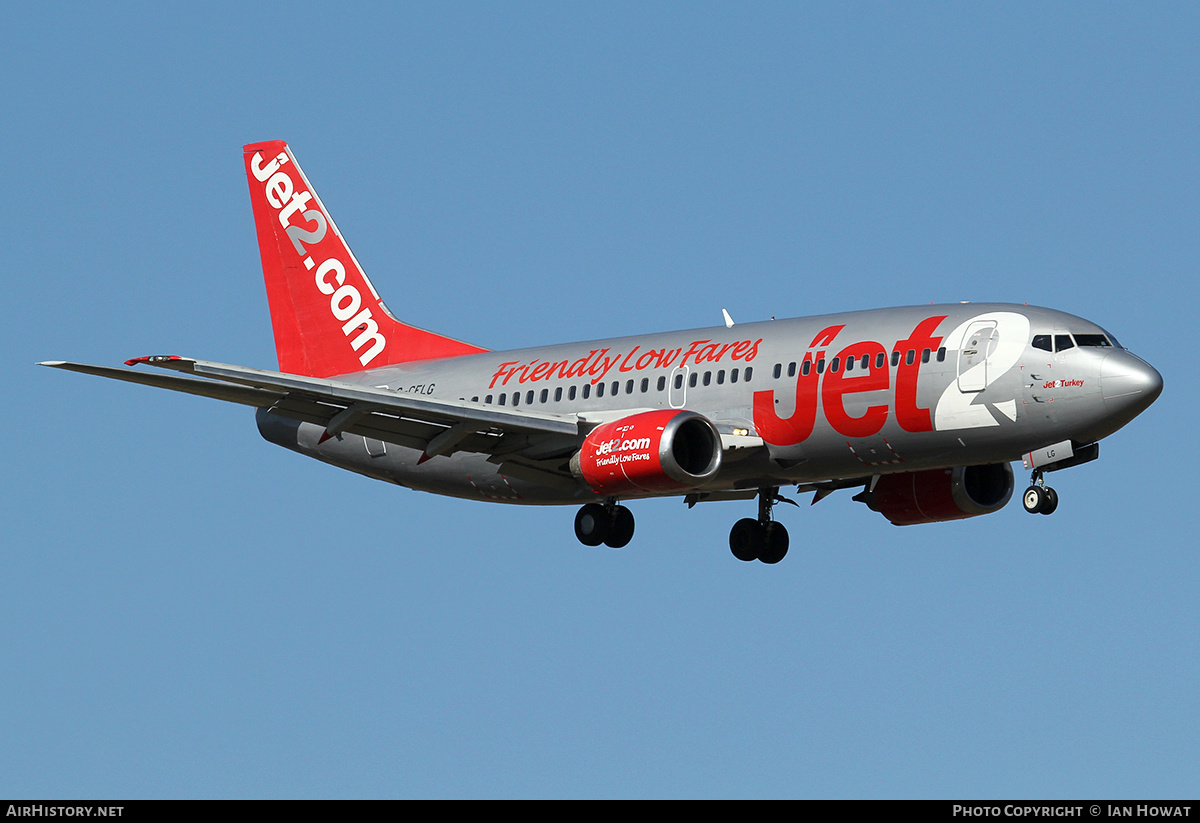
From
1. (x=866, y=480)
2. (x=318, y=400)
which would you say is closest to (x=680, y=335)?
(x=866, y=480)

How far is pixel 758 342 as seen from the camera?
3881 cm

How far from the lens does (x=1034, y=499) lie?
116ft

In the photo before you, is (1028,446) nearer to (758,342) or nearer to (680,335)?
(758,342)

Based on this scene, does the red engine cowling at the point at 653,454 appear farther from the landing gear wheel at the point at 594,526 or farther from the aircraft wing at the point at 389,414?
the landing gear wheel at the point at 594,526

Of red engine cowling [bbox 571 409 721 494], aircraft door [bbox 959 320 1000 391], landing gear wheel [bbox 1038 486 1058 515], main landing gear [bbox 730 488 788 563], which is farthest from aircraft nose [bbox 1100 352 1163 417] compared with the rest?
main landing gear [bbox 730 488 788 563]

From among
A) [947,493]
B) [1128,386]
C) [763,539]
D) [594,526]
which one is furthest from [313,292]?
[1128,386]

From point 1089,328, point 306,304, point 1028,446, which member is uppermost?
point 306,304

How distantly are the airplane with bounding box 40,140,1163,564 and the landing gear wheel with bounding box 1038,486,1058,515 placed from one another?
3 centimetres

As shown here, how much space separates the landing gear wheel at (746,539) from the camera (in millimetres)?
42906

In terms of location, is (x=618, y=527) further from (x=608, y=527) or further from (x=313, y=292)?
(x=313, y=292)

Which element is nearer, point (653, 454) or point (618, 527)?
point (653, 454)

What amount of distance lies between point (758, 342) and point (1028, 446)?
21.3 feet

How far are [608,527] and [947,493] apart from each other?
315 inches

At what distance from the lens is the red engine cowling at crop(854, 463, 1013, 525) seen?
135 ft
